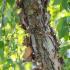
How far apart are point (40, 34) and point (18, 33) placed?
19 centimetres

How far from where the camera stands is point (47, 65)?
1.59 metres

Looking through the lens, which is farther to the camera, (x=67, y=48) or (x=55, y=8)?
(x=55, y=8)

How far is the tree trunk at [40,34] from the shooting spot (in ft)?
5.23

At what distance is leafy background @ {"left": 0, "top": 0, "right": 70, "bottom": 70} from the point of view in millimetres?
1347

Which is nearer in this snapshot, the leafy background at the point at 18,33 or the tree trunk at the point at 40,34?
the leafy background at the point at 18,33

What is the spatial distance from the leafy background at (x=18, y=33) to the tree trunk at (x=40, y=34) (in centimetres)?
4

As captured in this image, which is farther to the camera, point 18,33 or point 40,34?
point 18,33

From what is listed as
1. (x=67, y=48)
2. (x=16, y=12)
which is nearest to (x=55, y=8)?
(x=16, y=12)

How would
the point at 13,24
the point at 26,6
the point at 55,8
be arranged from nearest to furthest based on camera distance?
the point at 13,24, the point at 26,6, the point at 55,8

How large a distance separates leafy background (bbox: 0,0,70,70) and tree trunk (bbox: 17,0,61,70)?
4 cm

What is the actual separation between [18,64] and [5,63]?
0.09 metres

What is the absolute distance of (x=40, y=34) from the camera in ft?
5.28

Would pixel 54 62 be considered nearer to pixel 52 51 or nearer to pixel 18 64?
pixel 52 51

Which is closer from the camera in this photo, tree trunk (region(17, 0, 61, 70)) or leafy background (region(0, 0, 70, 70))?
leafy background (region(0, 0, 70, 70))
